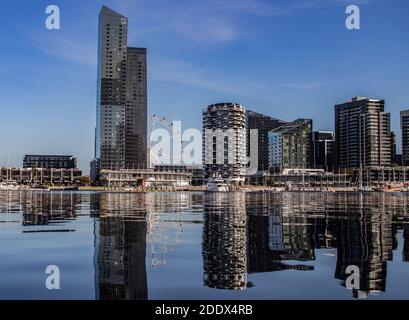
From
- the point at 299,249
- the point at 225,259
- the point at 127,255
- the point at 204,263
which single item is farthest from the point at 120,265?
the point at 299,249

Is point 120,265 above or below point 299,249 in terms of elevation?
above

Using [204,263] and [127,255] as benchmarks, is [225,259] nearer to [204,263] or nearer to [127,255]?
[204,263]

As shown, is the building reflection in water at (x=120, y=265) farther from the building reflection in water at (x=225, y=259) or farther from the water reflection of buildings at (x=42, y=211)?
the water reflection of buildings at (x=42, y=211)

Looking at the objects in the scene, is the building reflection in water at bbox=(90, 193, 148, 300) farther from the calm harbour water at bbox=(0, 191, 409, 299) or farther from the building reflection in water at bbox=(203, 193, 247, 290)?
the building reflection in water at bbox=(203, 193, 247, 290)

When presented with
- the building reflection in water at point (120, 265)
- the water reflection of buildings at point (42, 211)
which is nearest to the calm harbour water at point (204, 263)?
the building reflection in water at point (120, 265)

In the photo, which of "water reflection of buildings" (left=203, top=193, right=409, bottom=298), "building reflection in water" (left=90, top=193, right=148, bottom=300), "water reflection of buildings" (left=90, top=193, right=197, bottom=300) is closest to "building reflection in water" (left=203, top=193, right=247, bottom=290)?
"water reflection of buildings" (left=203, top=193, right=409, bottom=298)

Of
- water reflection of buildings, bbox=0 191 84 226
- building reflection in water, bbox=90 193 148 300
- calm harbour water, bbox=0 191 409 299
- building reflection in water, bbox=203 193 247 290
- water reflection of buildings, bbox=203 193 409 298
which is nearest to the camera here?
building reflection in water, bbox=90 193 148 300

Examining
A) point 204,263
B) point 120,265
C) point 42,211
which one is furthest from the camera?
point 42,211

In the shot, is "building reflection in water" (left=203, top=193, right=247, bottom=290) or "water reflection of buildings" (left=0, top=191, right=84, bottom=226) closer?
"building reflection in water" (left=203, top=193, right=247, bottom=290)

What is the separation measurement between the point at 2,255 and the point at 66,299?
10.4 metres

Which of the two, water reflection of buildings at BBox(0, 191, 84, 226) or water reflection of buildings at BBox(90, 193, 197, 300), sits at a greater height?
water reflection of buildings at BBox(90, 193, 197, 300)

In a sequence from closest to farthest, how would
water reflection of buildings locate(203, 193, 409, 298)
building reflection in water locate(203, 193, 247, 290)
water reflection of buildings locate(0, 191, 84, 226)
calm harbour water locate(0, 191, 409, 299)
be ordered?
1. calm harbour water locate(0, 191, 409, 299)
2. building reflection in water locate(203, 193, 247, 290)
3. water reflection of buildings locate(203, 193, 409, 298)
4. water reflection of buildings locate(0, 191, 84, 226)

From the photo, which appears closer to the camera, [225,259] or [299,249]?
[225,259]
